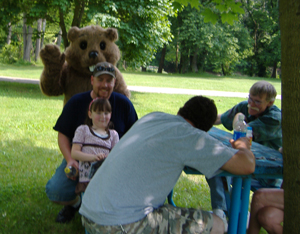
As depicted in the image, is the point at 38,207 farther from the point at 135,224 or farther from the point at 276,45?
the point at 276,45

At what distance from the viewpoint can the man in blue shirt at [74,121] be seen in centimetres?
305

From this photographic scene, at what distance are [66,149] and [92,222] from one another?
3.77 feet

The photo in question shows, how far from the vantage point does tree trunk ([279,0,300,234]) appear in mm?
1886

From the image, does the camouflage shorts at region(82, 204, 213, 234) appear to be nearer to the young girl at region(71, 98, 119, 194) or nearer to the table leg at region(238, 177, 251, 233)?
the table leg at region(238, 177, 251, 233)

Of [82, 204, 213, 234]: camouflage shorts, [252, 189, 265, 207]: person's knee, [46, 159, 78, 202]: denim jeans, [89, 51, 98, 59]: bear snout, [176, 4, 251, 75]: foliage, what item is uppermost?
[176, 4, 251, 75]: foliage

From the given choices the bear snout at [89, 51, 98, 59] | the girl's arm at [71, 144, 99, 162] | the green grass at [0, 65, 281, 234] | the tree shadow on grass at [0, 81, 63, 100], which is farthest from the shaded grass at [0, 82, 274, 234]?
the tree shadow on grass at [0, 81, 63, 100]

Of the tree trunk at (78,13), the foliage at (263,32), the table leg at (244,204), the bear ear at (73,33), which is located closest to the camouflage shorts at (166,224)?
the table leg at (244,204)

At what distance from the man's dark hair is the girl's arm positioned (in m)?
0.88

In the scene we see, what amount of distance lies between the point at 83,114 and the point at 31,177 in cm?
172

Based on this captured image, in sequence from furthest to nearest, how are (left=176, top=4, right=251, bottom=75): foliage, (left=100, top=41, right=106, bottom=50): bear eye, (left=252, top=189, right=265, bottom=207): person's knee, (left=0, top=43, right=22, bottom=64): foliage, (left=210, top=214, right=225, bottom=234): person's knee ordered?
(left=176, top=4, right=251, bottom=75): foliage → (left=0, top=43, right=22, bottom=64): foliage → (left=100, top=41, right=106, bottom=50): bear eye → (left=252, top=189, right=265, bottom=207): person's knee → (left=210, top=214, right=225, bottom=234): person's knee

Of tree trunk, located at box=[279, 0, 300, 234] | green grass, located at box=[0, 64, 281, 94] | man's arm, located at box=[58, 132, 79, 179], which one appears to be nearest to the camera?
tree trunk, located at box=[279, 0, 300, 234]

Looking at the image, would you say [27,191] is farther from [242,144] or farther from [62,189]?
[242,144]

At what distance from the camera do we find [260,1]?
39.6 meters

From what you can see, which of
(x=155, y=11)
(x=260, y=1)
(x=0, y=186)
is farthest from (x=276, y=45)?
(x=0, y=186)
